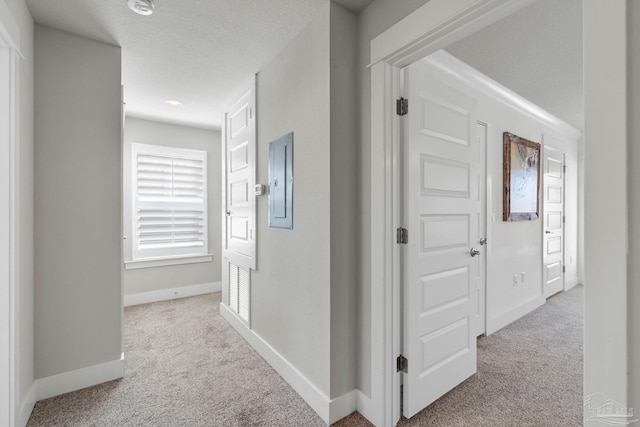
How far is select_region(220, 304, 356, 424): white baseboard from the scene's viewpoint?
1.70m

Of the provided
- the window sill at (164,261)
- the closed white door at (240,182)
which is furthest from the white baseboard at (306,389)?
the window sill at (164,261)

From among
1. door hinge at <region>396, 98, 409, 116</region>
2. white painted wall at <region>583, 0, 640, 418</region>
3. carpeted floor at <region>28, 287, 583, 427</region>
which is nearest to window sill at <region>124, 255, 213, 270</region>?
carpeted floor at <region>28, 287, 583, 427</region>

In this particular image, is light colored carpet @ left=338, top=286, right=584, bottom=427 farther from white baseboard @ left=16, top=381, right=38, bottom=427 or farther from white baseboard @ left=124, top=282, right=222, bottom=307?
white baseboard @ left=124, top=282, right=222, bottom=307

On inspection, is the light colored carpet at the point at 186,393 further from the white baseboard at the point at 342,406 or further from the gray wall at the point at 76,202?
the gray wall at the point at 76,202

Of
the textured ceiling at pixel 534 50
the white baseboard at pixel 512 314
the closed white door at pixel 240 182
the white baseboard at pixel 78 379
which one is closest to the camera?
the textured ceiling at pixel 534 50

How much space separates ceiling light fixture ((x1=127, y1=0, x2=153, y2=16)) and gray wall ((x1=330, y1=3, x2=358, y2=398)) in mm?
1062

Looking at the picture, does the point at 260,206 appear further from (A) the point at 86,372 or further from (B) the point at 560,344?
(B) the point at 560,344

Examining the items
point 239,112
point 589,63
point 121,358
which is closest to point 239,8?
point 239,112

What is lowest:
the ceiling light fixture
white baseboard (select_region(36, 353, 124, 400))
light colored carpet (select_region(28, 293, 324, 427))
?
light colored carpet (select_region(28, 293, 324, 427))

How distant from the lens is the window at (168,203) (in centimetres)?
390

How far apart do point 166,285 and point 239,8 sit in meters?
3.57

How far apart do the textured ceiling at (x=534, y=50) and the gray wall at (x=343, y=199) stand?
947 mm

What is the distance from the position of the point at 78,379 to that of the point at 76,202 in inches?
48.0

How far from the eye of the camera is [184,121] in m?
4.01
